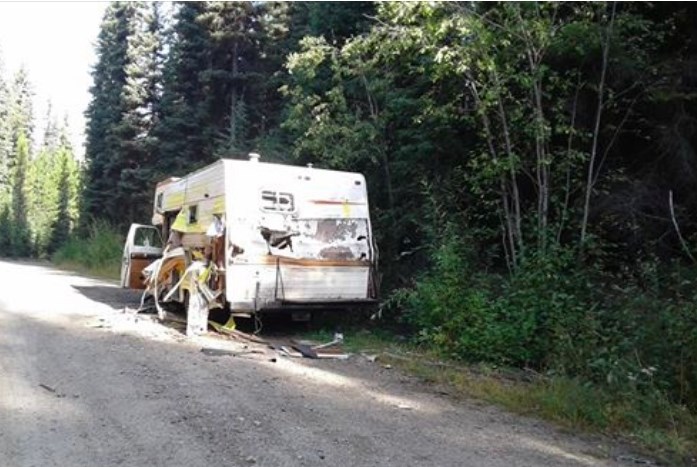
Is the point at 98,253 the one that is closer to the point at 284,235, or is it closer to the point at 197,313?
the point at 197,313

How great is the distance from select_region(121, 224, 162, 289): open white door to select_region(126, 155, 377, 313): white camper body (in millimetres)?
4170

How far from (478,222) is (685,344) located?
5694 mm

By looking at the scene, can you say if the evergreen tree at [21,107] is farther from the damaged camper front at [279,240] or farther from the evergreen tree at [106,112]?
the damaged camper front at [279,240]

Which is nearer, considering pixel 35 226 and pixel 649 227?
pixel 649 227

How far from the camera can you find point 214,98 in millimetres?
30719

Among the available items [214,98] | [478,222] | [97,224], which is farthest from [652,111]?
[97,224]

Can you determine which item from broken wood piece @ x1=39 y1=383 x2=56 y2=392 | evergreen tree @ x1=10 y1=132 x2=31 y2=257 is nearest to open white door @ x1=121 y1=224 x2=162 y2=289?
broken wood piece @ x1=39 y1=383 x2=56 y2=392

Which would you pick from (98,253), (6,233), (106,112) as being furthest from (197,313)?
(6,233)

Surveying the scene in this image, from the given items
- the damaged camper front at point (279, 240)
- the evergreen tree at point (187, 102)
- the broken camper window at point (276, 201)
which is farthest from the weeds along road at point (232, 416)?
the evergreen tree at point (187, 102)

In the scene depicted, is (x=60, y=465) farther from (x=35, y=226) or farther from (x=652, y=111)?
(x=35, y=226)

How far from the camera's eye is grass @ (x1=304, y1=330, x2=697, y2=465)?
573 centimetres

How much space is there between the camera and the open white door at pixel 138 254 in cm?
1575

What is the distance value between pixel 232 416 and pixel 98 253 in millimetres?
28551

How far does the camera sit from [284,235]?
11.1 m
